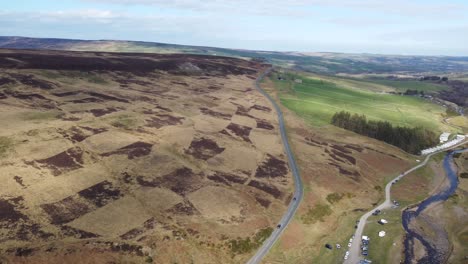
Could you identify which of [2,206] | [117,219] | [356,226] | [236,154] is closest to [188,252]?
[117,219]

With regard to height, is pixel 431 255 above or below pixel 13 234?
below

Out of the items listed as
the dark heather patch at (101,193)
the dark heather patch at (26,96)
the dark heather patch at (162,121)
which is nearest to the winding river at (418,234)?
the dark heather patch at (101,193)

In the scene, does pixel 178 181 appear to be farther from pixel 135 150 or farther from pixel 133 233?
pixel 133 233

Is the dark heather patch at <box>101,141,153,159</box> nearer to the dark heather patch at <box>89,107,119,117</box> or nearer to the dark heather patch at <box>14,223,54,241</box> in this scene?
the dark heather patch at <box>89,107,119,117</box>

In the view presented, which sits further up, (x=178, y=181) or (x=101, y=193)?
(x=101, y=193)

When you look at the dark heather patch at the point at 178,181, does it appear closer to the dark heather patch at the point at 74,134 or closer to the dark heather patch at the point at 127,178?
the dark heather patch at the point at 127,178

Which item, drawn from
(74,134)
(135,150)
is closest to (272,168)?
(135,150)

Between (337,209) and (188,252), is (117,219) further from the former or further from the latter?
(337,209)
